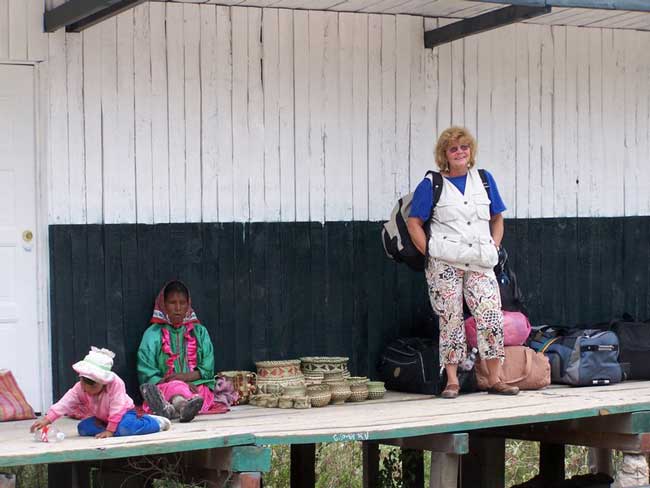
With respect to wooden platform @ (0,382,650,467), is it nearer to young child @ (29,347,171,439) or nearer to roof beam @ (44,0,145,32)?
young child @ (29,347,171,439)

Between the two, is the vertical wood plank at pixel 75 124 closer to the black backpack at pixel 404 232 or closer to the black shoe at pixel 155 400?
the black shoe at pixel 155 400

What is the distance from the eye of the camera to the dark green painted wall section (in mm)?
7984

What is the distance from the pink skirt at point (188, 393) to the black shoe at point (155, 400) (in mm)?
268

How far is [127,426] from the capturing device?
673 cm

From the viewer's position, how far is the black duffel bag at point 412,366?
8.62 metres

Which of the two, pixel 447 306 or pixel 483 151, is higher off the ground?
pixel 483 151

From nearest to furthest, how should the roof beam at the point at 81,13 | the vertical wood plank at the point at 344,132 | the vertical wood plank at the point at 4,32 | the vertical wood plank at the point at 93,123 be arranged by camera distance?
the roof beam at the point at 81,13 → the vertical wood plank at the point at 4,32 → the vertical wood plank at the point at 93,123 → the vertical wood plank at the point at 344,132


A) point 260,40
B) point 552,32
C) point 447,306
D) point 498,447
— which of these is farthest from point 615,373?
point 260,40

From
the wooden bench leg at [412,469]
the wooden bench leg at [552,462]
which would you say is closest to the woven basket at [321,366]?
the wooden bench leg at [412,469]

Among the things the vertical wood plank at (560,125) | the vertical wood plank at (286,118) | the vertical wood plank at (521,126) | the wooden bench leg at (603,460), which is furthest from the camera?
the wooden bench leg at (603,460)

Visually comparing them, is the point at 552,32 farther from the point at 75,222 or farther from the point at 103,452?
the point at 103,452

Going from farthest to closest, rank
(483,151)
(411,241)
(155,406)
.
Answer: (483,151)
(411,241)
(155,406)

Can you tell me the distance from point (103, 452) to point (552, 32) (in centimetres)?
530

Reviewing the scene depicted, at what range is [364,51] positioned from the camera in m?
9.05
